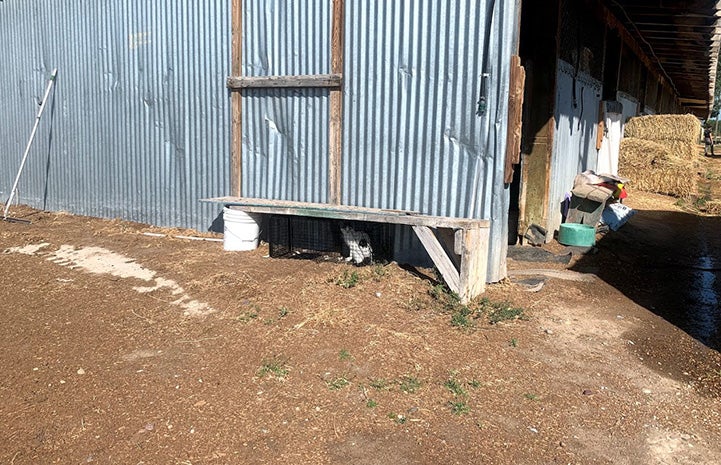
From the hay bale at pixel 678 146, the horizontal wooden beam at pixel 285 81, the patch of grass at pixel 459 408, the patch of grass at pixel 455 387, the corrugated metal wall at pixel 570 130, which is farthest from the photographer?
the hay bale at pixel 678 146

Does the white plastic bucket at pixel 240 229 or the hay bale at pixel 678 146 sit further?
the hay bale at pixel 678 146

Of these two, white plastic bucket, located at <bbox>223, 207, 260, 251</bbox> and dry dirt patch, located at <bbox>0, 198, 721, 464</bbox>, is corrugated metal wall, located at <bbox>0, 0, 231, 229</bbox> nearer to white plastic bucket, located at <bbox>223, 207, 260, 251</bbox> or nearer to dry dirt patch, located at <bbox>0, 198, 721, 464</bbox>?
white plastic bucket, located at <bbox>223, 207, 260, 251</bbox>

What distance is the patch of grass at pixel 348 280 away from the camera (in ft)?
21.0

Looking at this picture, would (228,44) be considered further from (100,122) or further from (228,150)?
(100,122)

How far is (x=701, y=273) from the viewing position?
26.7 feet

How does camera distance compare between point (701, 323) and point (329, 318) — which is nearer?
point (329, 318)

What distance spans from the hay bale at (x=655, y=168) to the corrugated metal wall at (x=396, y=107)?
10838mm

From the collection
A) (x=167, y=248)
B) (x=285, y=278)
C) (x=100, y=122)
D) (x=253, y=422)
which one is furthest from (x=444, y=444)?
(x=100, y=122)

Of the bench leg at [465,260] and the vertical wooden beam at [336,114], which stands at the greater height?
the vertical wooden beam at [336,114]

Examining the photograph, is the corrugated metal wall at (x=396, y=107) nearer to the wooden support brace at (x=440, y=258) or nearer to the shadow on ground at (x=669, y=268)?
the wooden support brace at (x=440, y=258)

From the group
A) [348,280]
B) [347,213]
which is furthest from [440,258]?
[347,213]

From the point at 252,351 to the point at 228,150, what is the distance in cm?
442

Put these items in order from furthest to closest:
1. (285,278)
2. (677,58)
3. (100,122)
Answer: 1. (677,58)
2. (100,122)
3. (285,278)

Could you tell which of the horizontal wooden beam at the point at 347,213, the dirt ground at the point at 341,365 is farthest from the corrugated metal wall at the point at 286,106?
the dirt ground at the point at 341,365
